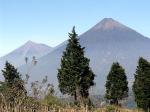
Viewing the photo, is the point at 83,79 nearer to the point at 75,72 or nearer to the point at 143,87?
the point at 75,72

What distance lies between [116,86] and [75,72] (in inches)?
695

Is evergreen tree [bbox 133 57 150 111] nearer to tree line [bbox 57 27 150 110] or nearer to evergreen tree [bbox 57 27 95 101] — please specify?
tree line [bbox 57 27 150 110]

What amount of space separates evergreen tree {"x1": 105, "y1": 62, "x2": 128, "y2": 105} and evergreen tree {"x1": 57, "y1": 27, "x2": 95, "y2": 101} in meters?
12.0

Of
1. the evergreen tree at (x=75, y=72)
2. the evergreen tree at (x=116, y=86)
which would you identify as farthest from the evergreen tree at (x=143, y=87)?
the evergreen tree at (x=75, y=72)

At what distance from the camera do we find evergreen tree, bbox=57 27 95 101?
74.9m

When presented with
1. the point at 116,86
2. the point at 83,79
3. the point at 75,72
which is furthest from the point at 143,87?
the point at 75,72

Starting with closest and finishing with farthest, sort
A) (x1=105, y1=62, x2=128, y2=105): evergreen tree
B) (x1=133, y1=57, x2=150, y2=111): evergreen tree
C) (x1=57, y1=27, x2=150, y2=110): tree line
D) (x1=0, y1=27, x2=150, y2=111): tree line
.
A: (x1=0, y1=27, x2=150, y2=111): tree line
(x1=57, y1=27, x2=150, y2=110): tree line
(x1=133, y1=57, x2=150, y2=111): evergreen tree
(x1=105, y1=62, x2=128, y2=105): evergreen tree

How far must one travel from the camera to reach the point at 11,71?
7325 cm

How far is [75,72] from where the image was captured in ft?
247

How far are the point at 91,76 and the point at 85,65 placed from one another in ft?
9.90

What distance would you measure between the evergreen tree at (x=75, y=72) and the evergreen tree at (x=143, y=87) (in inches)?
411

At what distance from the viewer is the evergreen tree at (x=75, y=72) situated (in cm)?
7494

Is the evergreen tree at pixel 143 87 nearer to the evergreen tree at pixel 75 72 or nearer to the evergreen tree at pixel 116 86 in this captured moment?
the evergreen tree at pixel 116 86

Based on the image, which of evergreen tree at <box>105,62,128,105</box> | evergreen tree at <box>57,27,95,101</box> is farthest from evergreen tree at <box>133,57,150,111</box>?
evergreen tree at <box>57,27,95,101</box>
